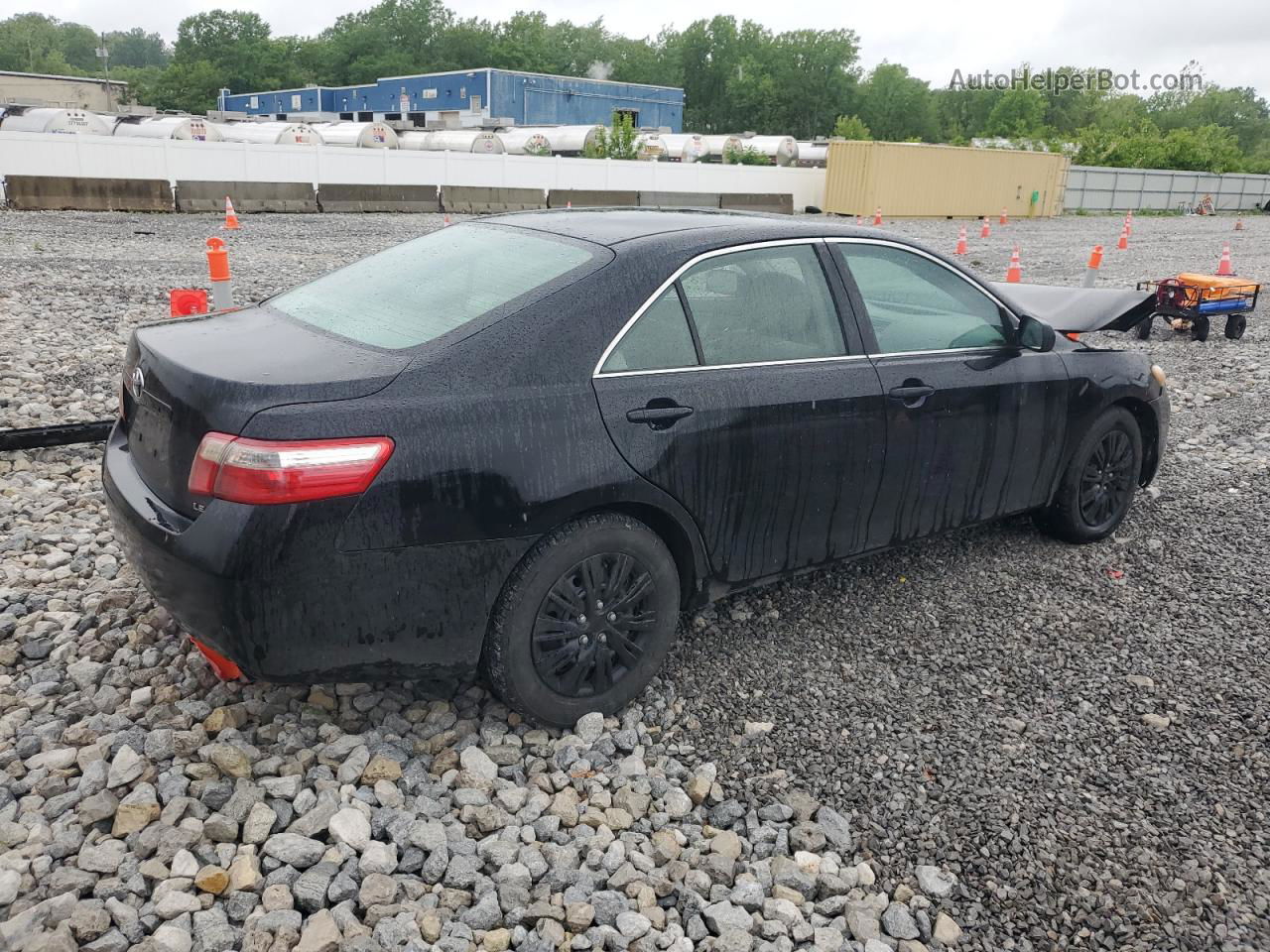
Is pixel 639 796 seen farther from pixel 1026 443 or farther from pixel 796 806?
pixel 1026 443

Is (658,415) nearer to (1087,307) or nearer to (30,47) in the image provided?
(1087,307)

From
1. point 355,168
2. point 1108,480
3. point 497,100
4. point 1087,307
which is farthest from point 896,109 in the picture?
point 1108,480

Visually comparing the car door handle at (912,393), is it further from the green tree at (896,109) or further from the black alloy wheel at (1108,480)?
the green tree at (896,109)

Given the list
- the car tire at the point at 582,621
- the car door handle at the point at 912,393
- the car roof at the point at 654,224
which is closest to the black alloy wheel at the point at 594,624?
the car tire at the point at 582,621

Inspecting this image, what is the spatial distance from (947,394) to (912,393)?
207mm

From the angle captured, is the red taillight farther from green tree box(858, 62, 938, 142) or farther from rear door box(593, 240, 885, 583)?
green tree box(858, 62, 938, 142)

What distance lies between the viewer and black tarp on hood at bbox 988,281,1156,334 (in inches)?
307

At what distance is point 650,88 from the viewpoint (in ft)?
225

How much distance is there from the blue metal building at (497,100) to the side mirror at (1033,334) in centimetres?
4880

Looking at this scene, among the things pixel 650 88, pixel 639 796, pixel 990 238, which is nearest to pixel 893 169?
pixel 990 238

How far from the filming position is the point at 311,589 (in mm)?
2754

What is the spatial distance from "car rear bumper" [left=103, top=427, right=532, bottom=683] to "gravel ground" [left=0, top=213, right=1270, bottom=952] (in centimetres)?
42

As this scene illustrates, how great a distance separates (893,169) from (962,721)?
106 ft

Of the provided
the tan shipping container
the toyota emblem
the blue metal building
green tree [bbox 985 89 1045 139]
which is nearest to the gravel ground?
the toyota emblem
